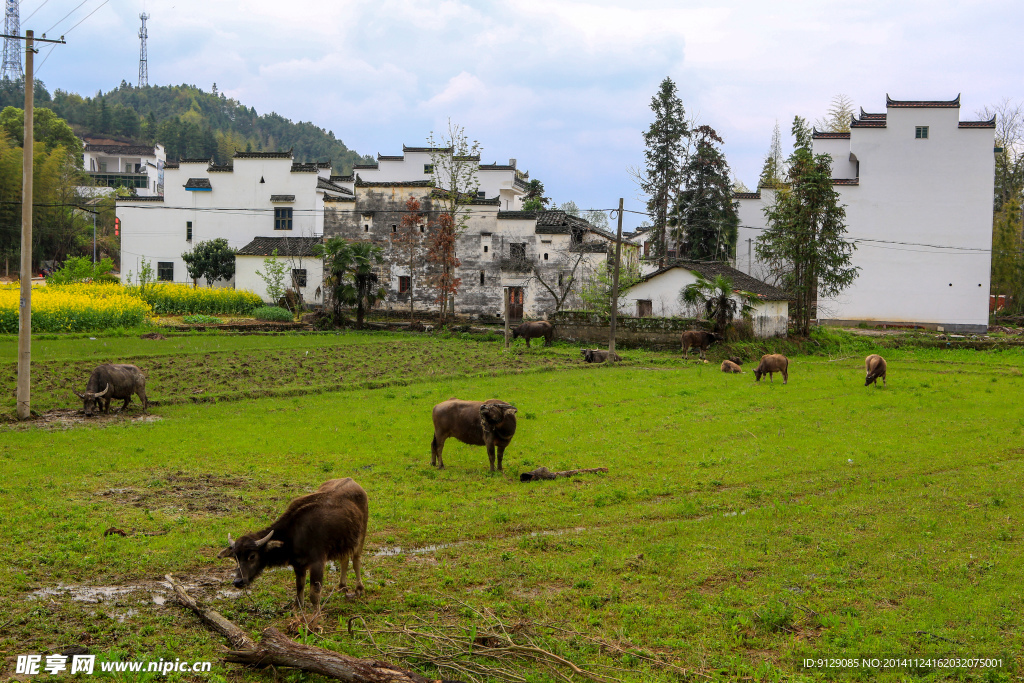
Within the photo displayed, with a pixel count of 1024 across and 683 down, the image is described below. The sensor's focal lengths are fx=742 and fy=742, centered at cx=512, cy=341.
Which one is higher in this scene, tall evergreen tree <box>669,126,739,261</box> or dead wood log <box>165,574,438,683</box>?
tall evergreen tree <box>669,126,739,261</box>

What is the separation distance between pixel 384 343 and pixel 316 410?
54.6 ft

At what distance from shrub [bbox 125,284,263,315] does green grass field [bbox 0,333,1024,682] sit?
22002 millimetres

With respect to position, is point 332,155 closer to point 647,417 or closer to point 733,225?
point 733,225

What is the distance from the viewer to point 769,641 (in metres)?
5.95

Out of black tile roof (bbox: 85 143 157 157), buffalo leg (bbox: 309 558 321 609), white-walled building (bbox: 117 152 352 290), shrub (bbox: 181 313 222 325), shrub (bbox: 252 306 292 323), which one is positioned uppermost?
black tile roof (bbox: 85 143 157 157)

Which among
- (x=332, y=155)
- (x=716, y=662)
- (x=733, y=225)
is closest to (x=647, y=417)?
(x=716, y=662)

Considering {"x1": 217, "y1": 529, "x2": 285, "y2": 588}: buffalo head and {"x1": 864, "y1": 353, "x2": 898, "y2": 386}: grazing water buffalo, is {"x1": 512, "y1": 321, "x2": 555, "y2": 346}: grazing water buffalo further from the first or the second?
{"x1": 217, "y1": 529, "x2": 285, "y2": 588}: buffalo head

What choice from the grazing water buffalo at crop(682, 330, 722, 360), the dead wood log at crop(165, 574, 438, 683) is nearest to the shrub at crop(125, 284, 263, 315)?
the grazing water buffalo at crop(682, 330, 722, 360)

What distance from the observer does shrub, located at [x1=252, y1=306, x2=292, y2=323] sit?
39875 millimetres

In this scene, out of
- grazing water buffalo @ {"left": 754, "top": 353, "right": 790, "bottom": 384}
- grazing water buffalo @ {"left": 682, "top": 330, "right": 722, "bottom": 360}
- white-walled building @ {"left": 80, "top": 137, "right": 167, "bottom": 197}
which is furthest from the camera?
white-walled building @ {"left": 80, "top": 137, "right": 167, "bottom": 197}

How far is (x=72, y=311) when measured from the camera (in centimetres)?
3042

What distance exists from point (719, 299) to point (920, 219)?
19.1 meters

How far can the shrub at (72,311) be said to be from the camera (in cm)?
2935

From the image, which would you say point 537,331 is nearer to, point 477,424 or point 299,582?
point 477,424
